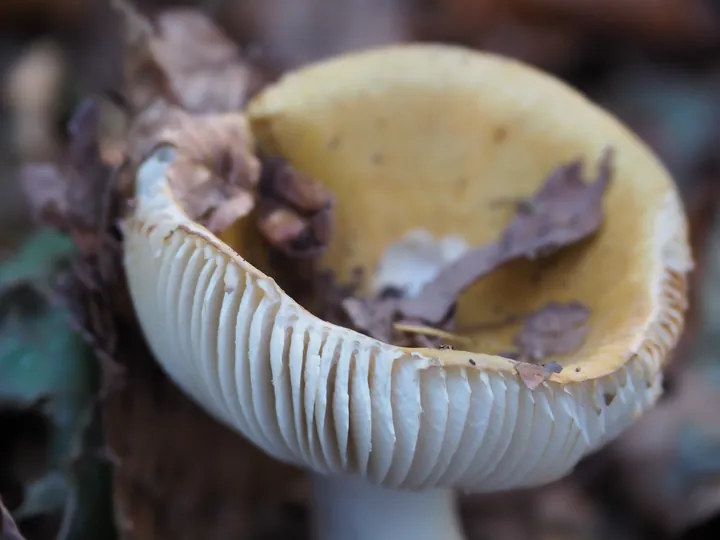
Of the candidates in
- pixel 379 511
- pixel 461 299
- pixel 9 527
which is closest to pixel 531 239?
pixel 461 299

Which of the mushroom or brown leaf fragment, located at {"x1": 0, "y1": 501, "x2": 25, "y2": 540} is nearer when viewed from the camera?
the mushroom

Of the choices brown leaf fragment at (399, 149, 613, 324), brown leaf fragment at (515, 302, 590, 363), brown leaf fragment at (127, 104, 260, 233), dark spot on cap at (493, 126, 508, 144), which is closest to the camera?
brown leaf fragment at (127, 104, 260, 233)

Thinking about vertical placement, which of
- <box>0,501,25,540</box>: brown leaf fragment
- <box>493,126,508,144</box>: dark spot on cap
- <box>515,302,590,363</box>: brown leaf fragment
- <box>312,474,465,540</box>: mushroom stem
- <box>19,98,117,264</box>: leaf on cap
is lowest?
<box>312,474,465,540</box>: mushroom stem

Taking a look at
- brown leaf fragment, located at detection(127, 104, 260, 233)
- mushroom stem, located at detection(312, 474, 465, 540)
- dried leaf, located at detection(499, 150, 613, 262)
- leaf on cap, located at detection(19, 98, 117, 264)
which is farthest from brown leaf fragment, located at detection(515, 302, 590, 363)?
leaf on cap, located at detection(19, 98, 117, 264)

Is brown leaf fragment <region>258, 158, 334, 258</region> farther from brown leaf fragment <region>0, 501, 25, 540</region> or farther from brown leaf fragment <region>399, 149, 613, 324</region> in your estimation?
brown leaf fragment <region>0, 501, 25, 540</region>

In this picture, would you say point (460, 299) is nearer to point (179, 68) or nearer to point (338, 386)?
point (338, 386)

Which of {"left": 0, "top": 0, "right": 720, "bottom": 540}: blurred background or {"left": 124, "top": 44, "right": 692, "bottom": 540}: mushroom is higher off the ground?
{"left": 124, "top": 44, "right": 692, "bottom": 540}: mushroom

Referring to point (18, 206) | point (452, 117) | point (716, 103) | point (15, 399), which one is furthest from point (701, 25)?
point (15, 399)

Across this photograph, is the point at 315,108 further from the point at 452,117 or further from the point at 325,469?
the point at 325,469

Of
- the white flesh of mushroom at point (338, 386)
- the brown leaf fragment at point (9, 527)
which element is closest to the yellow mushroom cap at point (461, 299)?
the white flesh of mushroom at point (338, 386)
